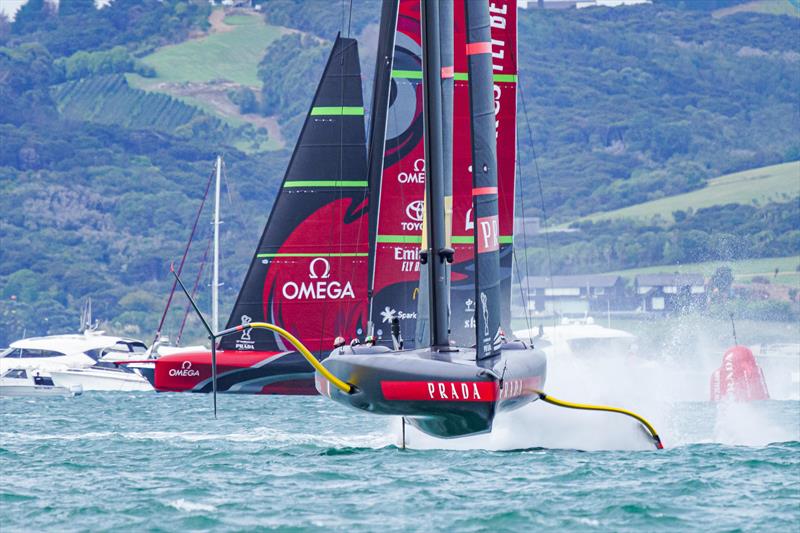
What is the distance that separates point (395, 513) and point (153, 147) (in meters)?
113

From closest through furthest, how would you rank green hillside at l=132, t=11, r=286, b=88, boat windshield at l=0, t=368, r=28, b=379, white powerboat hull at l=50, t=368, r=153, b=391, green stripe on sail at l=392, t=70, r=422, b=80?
green stripe on sail at l=392, t=70, r=422, b=80 → boat windshield at l=0, t=368, r=28, b=379 → white powerboat hull at l=50, t=368, r=153, b=391 → green hillside at l=132, t=11, r=286, b=88

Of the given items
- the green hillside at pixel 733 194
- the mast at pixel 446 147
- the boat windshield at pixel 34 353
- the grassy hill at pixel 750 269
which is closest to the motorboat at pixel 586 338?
the boat windshield at pixel 34 353

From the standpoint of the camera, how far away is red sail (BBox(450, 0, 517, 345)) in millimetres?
17328

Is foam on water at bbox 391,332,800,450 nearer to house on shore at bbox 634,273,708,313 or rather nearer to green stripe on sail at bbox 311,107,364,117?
green stripe on sail at bbox 311,107,364,117

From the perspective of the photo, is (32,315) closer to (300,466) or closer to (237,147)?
(237,147)

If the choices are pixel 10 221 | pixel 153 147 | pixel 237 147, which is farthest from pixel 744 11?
pixel 10 221

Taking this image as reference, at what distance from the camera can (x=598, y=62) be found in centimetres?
16362

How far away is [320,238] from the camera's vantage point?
2305 cm

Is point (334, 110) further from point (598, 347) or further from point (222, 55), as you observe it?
point (222, 55)

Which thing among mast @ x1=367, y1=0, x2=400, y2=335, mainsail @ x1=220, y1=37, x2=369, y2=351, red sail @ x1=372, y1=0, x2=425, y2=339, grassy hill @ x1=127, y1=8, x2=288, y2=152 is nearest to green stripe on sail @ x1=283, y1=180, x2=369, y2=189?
mainsail @ x1=220, y1=37, x2=369, y2=351

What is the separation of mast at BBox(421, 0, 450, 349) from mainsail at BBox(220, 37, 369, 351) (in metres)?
8.43

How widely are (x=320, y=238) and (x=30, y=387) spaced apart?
13.3m

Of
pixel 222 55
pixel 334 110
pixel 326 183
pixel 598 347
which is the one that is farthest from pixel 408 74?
pixel 222 55

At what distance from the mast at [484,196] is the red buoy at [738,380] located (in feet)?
57.4
